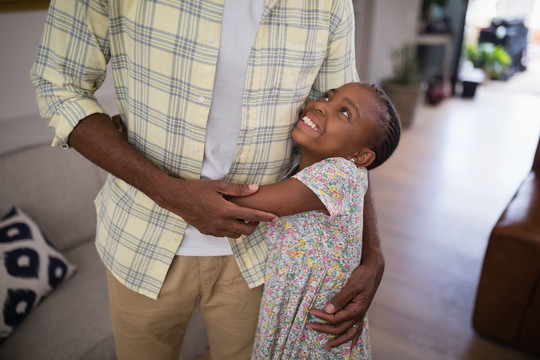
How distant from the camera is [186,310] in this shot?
1.00 meters

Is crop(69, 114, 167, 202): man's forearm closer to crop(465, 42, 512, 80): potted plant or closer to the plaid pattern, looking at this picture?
the plaid pattern

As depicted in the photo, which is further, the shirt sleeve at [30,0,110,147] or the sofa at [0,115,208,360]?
the sofa at [0,115,208,360]

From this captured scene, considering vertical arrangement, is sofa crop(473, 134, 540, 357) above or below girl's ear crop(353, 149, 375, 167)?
below

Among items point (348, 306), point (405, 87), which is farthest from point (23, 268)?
point (405, 87)

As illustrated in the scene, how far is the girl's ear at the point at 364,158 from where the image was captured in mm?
1031

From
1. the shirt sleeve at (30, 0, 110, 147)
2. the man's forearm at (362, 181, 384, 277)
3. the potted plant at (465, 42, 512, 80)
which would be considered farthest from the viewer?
the potted plant at (465, 42, 512, 80)

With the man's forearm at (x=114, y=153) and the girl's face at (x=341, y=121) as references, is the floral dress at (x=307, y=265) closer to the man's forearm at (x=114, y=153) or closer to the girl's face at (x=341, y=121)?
the girl's face at (x=341, y=121)

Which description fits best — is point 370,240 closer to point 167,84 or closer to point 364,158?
point 364,158

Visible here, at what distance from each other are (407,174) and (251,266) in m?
3.00

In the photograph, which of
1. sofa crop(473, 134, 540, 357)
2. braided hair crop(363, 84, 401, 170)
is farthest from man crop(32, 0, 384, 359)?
sofa crop(473, 134, 540, 357)

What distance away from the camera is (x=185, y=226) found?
92cm

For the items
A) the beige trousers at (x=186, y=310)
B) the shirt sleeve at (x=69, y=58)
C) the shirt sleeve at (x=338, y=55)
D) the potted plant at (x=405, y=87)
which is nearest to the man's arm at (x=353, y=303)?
the beige trousers at (x=186, y=310)

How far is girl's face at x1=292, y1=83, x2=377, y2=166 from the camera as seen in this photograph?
0.99m

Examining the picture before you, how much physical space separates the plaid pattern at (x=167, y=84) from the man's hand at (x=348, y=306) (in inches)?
6.8
